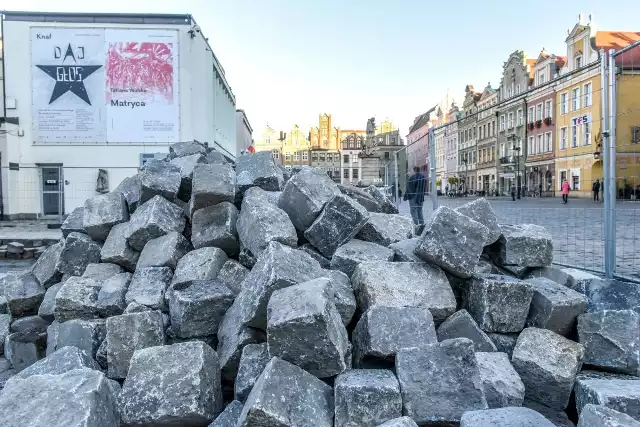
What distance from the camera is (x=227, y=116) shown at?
1046 inches

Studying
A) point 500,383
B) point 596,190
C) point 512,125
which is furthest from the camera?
point 512,125

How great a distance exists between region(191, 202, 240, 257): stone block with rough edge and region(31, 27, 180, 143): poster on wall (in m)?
14.6

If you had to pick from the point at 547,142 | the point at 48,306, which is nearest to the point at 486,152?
the point at 547,142

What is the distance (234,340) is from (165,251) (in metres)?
1.25

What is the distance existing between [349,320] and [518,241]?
58.6 inches

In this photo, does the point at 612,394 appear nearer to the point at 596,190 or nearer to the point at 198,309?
the point at 198,309

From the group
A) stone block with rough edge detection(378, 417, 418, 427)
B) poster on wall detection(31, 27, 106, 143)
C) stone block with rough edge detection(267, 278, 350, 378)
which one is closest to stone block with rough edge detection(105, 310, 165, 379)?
stone block with rough edge detection(267, 278, 350, 378)

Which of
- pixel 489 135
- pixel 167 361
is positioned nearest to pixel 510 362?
pixel 167 361

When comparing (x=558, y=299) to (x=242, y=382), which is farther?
(x=558, y=299)

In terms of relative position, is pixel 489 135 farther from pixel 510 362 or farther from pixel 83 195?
pixel 510 362

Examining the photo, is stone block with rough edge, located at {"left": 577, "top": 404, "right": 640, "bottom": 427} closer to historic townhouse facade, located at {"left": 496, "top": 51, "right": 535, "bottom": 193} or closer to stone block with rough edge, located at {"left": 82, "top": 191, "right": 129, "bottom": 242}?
stone block with rough edge, located at {"left": 82, "top": 191, "right": 129, "bottom": 242}

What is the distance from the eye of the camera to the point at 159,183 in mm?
4336

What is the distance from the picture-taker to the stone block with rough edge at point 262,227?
3.44 m

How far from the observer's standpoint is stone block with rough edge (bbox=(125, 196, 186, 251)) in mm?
3977
